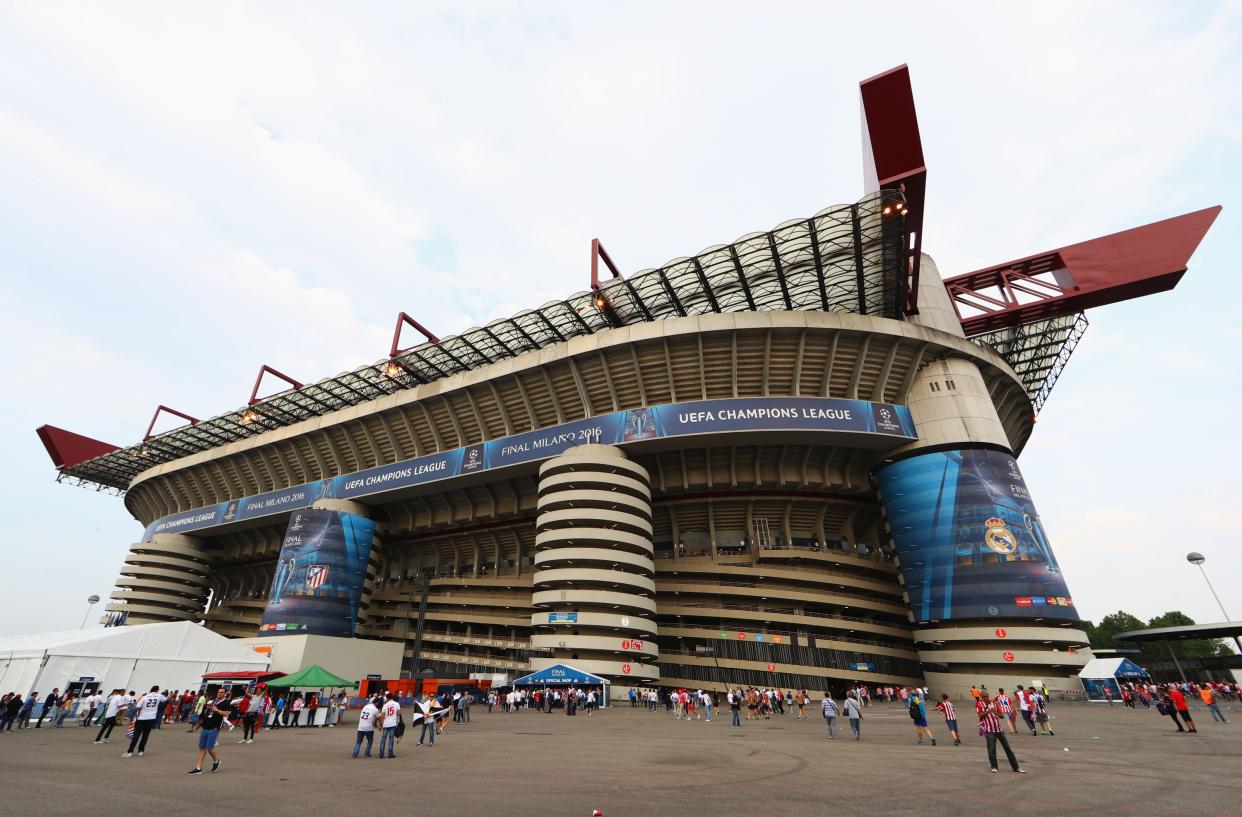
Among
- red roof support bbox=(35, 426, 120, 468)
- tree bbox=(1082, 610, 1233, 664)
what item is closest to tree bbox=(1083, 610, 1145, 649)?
Answer: tree bbox=(1082, 610, 1233, 664)

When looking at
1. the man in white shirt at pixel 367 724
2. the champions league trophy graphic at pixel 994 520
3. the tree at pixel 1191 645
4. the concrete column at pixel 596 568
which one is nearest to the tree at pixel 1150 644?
the tree at pixel 1191 645

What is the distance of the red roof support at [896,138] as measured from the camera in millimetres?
29281

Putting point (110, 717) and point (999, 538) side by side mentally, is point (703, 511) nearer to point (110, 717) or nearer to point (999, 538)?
point (999, 538)

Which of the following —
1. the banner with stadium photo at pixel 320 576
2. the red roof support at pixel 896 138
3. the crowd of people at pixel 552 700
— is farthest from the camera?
the banner with stadium photo at pixel 320 576

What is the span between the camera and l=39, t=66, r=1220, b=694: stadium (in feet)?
120

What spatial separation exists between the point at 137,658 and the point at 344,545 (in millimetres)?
26074

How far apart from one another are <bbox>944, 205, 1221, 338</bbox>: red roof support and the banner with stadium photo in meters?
59.1

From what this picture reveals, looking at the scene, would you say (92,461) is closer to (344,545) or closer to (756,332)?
(344,545)

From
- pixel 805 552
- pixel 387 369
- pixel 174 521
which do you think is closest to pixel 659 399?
pixel 805 552

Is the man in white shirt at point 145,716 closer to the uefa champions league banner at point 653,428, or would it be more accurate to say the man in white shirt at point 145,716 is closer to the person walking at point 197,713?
the person walking at point 197,713

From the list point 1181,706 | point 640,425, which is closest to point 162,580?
point 640,425

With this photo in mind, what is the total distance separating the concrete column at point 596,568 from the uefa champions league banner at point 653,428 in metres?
2.06

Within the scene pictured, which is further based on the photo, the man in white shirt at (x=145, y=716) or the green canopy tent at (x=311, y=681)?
the green canopy tent at (x=311, y=681)

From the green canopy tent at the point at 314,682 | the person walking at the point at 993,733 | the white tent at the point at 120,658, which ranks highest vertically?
the white tent at the point at 120,658
